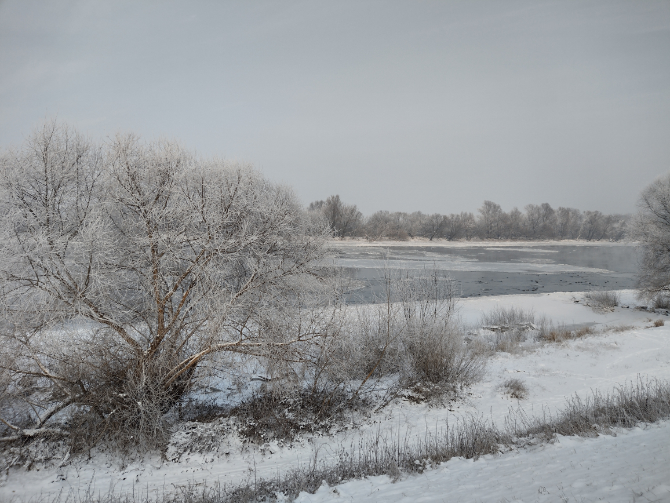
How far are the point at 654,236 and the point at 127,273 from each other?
22264 millimetres

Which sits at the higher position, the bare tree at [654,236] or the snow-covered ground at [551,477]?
the bare tree at [654,236]

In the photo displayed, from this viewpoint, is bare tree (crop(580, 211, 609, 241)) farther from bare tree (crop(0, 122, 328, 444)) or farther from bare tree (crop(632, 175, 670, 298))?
bare tree (crop(0, 122, 328, 444))

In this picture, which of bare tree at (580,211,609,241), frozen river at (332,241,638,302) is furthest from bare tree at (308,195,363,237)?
bare tree at (580,211,609,241)

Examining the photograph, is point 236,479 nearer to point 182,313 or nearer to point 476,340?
point 182,313

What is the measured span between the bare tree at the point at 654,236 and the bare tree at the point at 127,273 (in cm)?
1835

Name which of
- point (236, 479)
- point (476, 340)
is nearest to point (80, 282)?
point (236, 479)

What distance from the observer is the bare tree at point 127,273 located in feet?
21.9

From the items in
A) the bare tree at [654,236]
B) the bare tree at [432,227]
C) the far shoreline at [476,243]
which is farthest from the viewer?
the bare tree at [432,227]

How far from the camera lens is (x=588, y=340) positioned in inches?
528

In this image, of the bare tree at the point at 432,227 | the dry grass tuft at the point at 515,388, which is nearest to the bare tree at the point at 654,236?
the dry grass tuft at the point at 515,388

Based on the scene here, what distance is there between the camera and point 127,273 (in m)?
7.94

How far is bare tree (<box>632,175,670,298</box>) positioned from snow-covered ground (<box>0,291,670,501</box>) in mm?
7534

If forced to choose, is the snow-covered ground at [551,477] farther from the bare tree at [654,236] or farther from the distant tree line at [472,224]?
the distant tree line at [472,224]

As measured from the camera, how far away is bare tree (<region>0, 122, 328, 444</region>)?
6.66 metres
